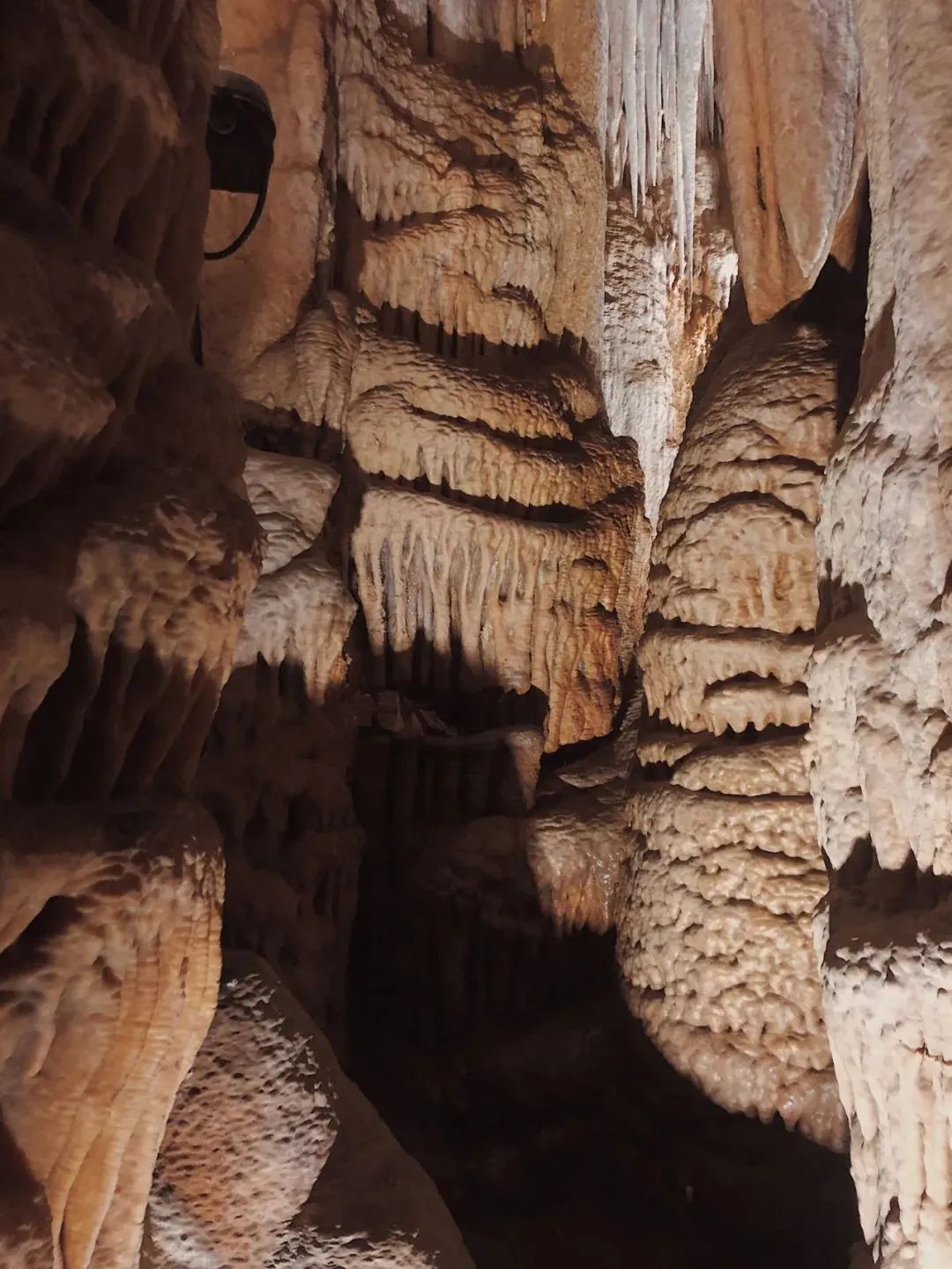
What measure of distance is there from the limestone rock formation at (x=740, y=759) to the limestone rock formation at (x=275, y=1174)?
117cm

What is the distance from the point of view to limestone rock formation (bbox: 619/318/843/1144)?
3.13m

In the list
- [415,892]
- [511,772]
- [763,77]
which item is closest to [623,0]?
[763,77]

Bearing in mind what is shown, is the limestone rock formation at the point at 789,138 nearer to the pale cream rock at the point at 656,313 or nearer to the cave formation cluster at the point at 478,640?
the cave formation cluster at the point at 478,640

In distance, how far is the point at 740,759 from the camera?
3242mm

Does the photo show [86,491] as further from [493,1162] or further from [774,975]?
[493,1162]

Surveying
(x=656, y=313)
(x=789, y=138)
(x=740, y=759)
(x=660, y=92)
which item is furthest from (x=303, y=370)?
(x=660, y=92)

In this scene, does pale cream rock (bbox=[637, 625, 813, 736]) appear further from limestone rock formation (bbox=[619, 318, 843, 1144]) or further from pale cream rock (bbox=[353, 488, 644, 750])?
pale cream rock (bbox=[353, 488, 644, 750])

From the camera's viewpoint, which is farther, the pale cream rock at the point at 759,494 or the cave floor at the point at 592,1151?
the pale cream rock at the point at 759,494

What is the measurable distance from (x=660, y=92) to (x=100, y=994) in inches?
220

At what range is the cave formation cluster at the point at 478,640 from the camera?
5.50 ft

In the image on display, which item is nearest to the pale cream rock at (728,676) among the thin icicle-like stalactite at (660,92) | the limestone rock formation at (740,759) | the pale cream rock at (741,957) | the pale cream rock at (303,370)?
the limestone rock formation at (740,759)

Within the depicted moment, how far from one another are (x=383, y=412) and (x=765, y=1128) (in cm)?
293

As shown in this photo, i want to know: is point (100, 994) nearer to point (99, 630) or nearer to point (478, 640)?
point (99, 630)

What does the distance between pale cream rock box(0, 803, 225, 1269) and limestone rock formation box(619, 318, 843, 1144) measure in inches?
73.0
